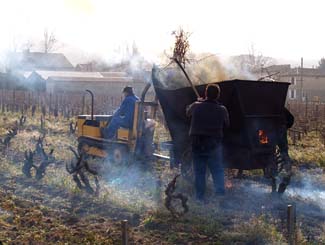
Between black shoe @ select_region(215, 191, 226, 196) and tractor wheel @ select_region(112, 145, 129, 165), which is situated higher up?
tractor wheel @ select_region(112, 145, 129, 165)

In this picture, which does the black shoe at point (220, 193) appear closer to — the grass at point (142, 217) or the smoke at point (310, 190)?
the grass at point (142, 217)

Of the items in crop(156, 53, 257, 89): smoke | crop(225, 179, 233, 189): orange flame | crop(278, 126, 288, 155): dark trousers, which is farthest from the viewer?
crop(156, 53, 257, 89): smoke

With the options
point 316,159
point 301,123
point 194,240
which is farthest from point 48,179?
point 301,123

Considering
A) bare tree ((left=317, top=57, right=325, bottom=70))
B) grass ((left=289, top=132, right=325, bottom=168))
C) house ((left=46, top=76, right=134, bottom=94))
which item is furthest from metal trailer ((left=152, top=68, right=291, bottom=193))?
bare tree ((left=317, top=57, right=325, bottom=70))

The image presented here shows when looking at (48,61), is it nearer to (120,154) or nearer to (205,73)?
(120,154)

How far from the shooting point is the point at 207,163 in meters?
7.71

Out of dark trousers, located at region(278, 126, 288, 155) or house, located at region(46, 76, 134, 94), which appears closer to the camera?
dark trousers, located at region(278, 126, 288, 155)

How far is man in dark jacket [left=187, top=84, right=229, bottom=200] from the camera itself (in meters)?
7.38

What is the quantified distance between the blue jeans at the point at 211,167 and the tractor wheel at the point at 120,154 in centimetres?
291

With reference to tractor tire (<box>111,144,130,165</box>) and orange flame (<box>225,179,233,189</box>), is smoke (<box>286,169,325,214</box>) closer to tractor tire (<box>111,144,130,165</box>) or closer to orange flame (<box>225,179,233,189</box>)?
orange flame (<box>225,179,233,189</box>)

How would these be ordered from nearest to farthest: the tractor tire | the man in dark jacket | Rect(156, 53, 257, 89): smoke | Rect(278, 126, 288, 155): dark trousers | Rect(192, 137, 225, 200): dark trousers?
the man in dark jacket
Rect(192, 137, 225, 200): dark trousers
Rect(278, 126, 288, 155): dark trousers
Rect(156, 53, 257, 89): smoke
the tractor tire

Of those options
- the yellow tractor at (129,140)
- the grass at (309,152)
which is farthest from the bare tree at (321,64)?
the yellow tractor at (129,140)

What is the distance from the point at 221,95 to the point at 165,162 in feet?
11.1

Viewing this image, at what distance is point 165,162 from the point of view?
10977 mm
